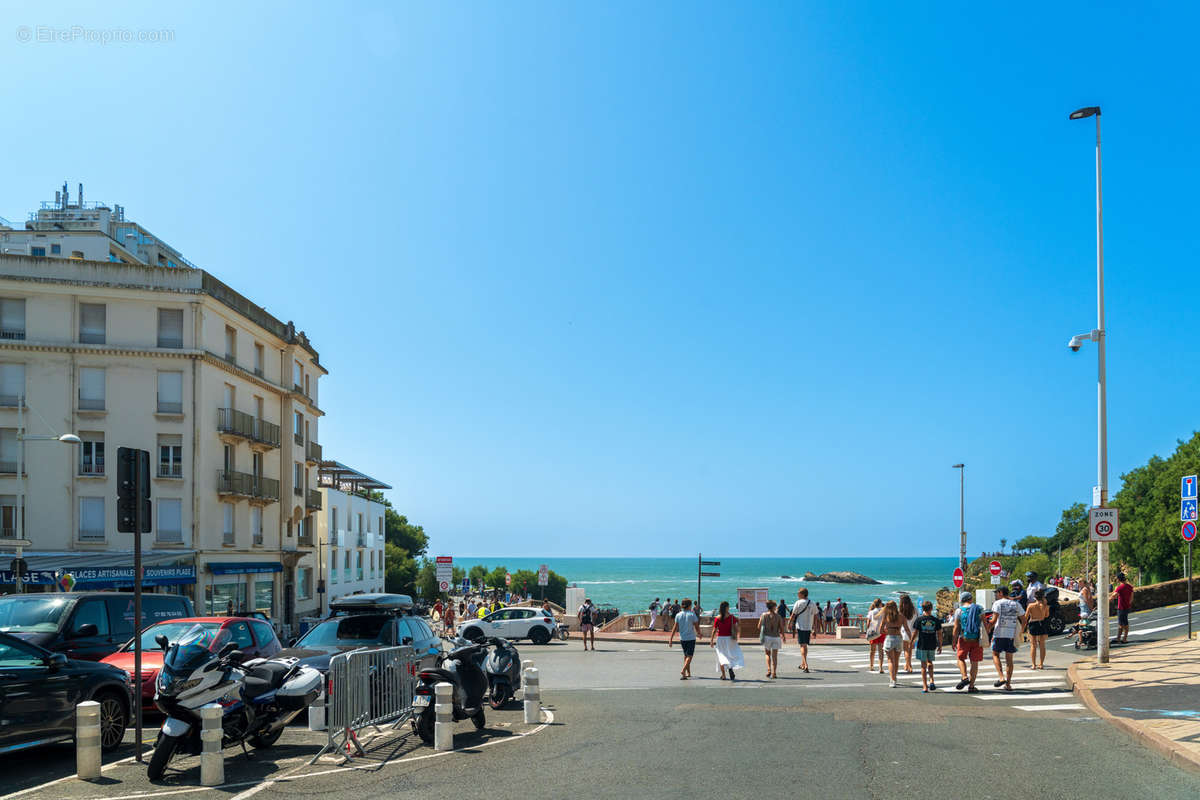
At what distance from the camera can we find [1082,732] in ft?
38.3

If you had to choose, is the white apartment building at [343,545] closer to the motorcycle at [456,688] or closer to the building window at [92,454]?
the building window at [92,454]

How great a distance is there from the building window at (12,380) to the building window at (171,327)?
4969 mm

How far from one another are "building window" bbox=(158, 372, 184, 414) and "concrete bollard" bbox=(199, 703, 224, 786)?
31151 millimetres

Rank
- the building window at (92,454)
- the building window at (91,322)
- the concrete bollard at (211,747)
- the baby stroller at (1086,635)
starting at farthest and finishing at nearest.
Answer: the building window at (91,322), the building window at (92,454), the baby stroller at (1086,635), the concrete bollard at (211,747)

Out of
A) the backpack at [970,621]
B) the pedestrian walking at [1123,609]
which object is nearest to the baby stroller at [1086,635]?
the pedestrian walking at [1123,609]

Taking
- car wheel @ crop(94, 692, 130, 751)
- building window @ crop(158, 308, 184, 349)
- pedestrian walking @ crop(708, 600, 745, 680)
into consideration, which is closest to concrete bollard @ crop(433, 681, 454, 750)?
car wheel @ crop(94, 692, 130, 751)

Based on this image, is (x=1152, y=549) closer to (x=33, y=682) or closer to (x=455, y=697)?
(x=455, y=697)

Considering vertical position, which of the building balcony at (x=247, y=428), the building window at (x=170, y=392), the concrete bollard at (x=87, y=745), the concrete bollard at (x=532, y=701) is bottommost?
the concrete bollard at (x=532, y=701)

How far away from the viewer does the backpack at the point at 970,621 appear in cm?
1573

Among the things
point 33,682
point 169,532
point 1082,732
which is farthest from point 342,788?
point 169,532

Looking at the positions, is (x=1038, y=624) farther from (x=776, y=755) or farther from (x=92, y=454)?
(x=92, y=454)

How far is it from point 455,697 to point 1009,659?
32.0ft

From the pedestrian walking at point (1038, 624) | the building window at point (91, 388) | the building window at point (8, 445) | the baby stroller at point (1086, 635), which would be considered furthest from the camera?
the building window at point (91, 388)

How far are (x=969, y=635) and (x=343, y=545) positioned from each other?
163ft
